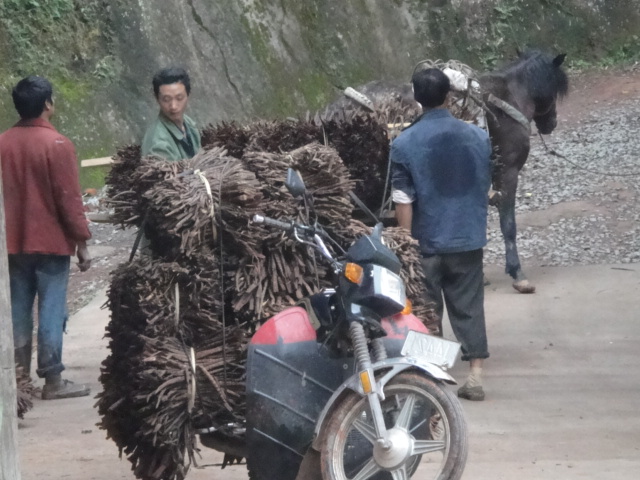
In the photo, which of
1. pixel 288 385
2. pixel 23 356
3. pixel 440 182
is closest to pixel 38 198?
pixel 23 356

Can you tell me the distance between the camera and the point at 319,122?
625 cm

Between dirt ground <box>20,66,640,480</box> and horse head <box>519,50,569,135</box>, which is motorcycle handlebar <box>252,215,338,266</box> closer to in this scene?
dirt ground <box>20,66,640,480</box>

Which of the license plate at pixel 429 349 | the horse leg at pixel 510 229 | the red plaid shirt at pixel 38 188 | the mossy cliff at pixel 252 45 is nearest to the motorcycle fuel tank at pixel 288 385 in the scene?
the license plate at pixel 429 349

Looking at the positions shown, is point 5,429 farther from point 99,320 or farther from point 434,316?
point 99,320

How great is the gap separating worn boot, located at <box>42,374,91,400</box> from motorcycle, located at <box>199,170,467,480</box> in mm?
2622

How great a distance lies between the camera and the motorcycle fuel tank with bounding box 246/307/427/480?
12.9 ft

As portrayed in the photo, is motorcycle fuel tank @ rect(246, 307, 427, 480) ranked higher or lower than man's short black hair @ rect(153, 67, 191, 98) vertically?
lower

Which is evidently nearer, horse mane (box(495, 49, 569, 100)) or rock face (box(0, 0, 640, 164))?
horse mane (box(495, 49, 569, 100))

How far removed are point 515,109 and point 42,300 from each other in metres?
4.09

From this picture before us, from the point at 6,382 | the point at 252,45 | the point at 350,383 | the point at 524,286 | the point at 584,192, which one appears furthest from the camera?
the point at 252,45

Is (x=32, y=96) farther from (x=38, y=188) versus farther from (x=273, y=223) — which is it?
(x=273, y=223)

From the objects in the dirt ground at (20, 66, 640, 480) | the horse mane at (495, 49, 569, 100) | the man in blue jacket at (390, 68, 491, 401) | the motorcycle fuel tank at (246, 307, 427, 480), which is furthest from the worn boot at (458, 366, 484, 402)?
the horse mane at (495, 49, 569, 100)

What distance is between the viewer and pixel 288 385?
3.95 metres

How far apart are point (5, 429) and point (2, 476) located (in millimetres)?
144
